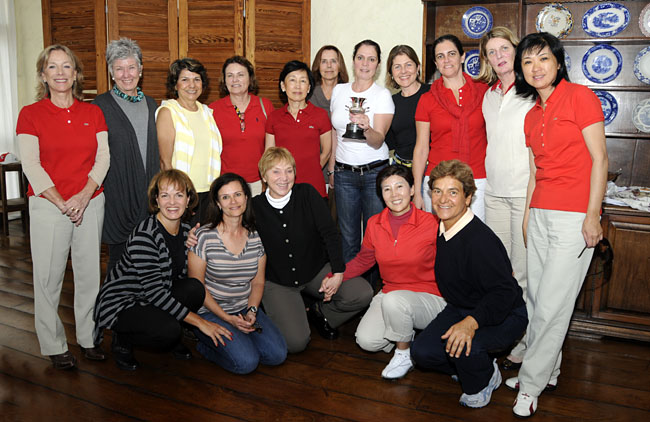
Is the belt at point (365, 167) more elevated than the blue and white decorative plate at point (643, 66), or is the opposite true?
the blue and white decorative plate at point (643, 66)

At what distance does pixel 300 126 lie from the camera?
3.22 metres

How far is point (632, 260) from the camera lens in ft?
10.0

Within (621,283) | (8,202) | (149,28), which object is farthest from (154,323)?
(8,202)

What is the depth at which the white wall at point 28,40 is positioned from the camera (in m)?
5.84

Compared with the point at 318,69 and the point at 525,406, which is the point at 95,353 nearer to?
the point at 525,406

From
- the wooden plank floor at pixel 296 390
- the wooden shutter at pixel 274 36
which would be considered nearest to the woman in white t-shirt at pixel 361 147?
the wooden plank floor at pixel 296 390

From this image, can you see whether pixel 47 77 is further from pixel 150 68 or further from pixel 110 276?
pixel 150 68

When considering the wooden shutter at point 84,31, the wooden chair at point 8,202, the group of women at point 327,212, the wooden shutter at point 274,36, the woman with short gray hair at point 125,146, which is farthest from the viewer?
the wooden chair at point 8,202

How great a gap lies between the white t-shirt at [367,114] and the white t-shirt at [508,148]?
0.71m

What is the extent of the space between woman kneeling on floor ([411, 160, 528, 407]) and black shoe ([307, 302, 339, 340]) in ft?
2.43

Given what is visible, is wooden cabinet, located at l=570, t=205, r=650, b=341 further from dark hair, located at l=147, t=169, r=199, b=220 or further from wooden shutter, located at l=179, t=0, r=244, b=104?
wooden shutter, located at l=179, t=0, r=244, b=104

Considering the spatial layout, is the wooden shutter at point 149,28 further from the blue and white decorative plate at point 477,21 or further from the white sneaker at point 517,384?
the white sneaker at point 517,384

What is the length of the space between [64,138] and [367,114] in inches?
64.5

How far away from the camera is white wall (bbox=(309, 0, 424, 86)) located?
173 inches
